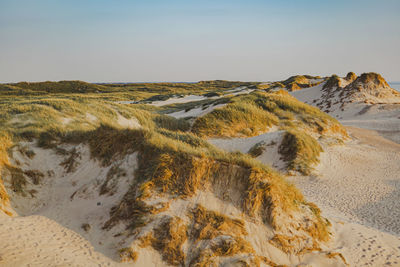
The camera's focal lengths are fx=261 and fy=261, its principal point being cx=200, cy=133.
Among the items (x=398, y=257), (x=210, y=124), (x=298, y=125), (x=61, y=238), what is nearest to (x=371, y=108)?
(x=298, y=125)

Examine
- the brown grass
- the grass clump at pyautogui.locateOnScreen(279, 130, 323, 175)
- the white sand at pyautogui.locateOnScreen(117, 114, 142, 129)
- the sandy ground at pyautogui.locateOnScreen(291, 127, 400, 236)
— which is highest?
the white sand at pyautogui.locateOnScreen(117, 114, 142, 129)

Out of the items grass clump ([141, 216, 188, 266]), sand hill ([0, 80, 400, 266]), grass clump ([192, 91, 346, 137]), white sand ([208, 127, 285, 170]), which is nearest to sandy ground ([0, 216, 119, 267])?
sand hill ([0, 80, 400, 266])

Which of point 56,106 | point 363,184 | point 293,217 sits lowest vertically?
point 363,184

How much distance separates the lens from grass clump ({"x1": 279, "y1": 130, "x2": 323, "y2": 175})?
13547 millimetres

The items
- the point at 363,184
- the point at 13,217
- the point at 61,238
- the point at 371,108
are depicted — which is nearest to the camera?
the point at 61,238

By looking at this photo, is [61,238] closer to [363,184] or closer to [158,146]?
[158,146]

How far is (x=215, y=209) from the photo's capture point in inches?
248

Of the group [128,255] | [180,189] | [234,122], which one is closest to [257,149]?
[234,122]

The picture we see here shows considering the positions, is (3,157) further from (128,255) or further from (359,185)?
(359,185)

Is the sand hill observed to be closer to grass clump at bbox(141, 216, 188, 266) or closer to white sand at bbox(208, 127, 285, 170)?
grass clump at bbox(141, 216, 188, 266)

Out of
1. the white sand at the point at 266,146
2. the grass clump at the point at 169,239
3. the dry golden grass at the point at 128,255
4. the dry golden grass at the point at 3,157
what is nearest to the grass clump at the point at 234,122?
the white sand at the point at 266,146

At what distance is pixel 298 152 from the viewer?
46.2 feet

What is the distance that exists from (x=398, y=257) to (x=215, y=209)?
16.3 feet

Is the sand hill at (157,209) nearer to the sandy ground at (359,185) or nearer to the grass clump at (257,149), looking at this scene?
the sandy ground at (359,185)
